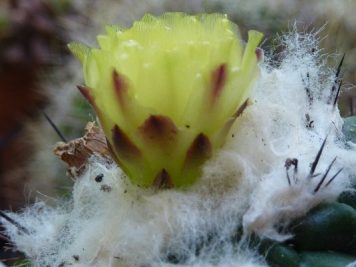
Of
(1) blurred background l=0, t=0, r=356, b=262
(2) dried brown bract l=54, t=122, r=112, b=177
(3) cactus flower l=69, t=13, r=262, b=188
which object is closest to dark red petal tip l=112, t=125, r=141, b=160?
(3) cactus flower l=69, t=13, r=262, b=188

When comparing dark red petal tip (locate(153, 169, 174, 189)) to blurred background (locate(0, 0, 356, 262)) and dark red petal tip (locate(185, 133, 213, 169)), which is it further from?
blurred background (locate(0, 0, 356, 262))

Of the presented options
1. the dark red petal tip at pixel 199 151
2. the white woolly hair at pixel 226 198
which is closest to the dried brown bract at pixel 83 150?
the white woolly hair at pixel 226 198

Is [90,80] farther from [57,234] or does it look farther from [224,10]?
[224,10]

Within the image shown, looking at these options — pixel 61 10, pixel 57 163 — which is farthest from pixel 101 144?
pixel 61 10

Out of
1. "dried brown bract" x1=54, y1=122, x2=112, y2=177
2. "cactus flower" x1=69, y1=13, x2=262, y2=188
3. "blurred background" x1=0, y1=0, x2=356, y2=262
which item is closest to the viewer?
"cactus flower" x1=69, y1=13, x2=262, y2=188

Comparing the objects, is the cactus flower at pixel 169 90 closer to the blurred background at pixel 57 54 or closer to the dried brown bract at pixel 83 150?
the dried brown bract at pixel 83 150
